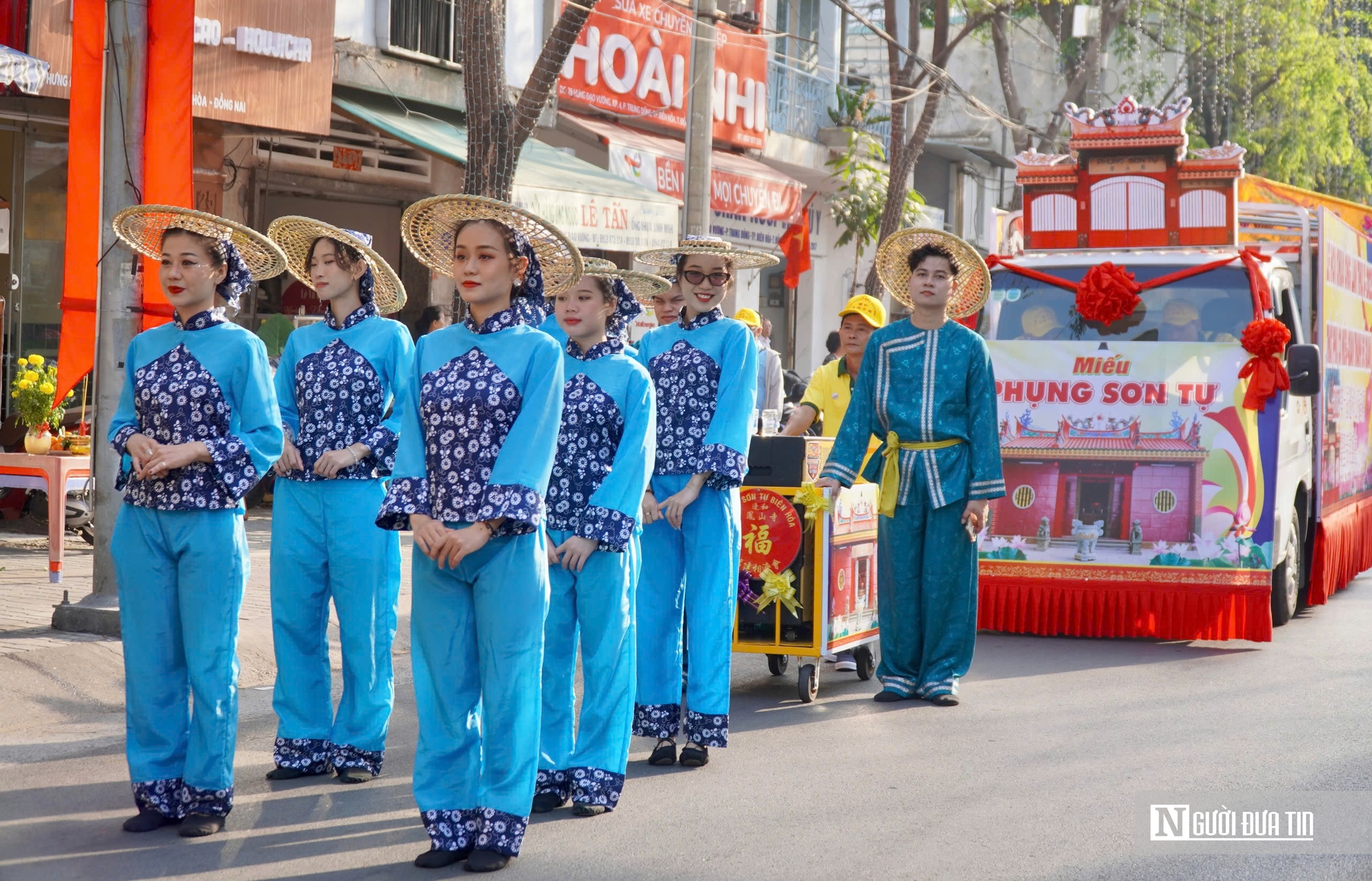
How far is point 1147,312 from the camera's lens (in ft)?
30.8

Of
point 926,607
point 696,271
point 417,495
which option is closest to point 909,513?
point 926,607

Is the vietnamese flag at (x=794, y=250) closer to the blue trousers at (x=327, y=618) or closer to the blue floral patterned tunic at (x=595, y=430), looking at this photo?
the blue trousers at (x=327, y=618)

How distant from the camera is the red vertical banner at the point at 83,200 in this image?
7715 millimetres

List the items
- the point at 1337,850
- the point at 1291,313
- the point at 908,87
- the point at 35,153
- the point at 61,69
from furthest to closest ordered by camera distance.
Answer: the point at 908,87 < the point at 35,153 < the point at 61,69 < the point at 1291,313 < the point at 1337,850

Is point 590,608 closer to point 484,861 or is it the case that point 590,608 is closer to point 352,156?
point 484,861

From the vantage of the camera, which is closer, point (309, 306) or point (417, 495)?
point (417, 495)

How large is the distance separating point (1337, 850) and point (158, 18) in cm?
648

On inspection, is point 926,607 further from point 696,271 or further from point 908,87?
point 908,87

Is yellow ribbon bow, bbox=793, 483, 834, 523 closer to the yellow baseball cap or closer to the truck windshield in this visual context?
the yellow baseball cap

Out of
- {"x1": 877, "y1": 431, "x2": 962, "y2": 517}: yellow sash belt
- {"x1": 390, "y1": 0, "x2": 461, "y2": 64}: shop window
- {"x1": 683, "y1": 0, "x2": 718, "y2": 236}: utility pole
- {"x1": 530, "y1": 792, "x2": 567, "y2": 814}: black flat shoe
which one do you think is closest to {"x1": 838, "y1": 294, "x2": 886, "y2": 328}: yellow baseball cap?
{"x1": 877, "y1": 431, "x2": 962, "y2": 517}: yellow sash belt

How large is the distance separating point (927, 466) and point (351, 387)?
9.48 ft

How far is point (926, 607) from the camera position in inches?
289

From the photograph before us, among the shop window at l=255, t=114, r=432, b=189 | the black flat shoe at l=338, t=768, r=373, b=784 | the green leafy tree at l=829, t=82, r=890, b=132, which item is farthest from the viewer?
the green leafy tree at l=829, t=82, r=890, b=132

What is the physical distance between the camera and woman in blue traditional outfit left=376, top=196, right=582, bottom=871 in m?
4.38
